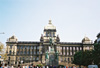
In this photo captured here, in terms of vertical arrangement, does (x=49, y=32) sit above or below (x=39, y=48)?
above

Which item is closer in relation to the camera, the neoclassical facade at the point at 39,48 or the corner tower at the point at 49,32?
the neoclassical facade at the point at 39,48

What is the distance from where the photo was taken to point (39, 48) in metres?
109

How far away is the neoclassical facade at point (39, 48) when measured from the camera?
109 meters

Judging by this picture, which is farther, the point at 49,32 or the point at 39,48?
the point at 49,32

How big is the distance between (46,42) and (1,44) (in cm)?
5213

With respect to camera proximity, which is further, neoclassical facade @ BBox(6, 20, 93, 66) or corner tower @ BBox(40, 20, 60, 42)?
corner tower @ BBox(40, 20, 60, 42)

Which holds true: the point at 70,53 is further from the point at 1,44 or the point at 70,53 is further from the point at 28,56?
the point at 1,44

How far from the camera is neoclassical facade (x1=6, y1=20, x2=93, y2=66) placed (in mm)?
108875

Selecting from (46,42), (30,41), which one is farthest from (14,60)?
(46,42)

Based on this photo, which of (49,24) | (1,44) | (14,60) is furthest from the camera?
(49,24)

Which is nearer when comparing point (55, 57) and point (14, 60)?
point (55, 57)

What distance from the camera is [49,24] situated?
387ft

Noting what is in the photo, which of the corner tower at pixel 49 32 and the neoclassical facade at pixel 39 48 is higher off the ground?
the corner tower at pixel 49 32

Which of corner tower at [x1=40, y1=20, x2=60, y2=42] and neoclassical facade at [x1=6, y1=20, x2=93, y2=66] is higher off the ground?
corner tower at [x1=40, y1=20, x2=60, y2=42]
